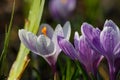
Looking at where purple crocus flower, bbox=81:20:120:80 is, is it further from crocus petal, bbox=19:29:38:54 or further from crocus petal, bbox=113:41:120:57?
crocus petal, bbox=19:29:38:54

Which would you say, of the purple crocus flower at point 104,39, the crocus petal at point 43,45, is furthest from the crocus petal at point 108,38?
the crocus petal at point 43,45

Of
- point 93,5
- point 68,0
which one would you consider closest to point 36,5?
point 93,5

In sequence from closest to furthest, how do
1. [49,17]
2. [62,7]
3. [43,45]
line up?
[43,45], [62,7], [49,17]

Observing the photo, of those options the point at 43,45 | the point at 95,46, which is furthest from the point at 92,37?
the point at 43,45

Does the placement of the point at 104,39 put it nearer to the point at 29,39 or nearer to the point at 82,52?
the point at 82,52

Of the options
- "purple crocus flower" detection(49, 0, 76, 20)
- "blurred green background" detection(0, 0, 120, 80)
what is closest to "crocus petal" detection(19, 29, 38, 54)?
"blurred green background" detection(0, 0, 120, 80)

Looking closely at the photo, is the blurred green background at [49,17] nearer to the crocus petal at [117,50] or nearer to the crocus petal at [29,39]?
the crocus petal at [29,39]

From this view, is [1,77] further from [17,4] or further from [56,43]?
[17,4]
